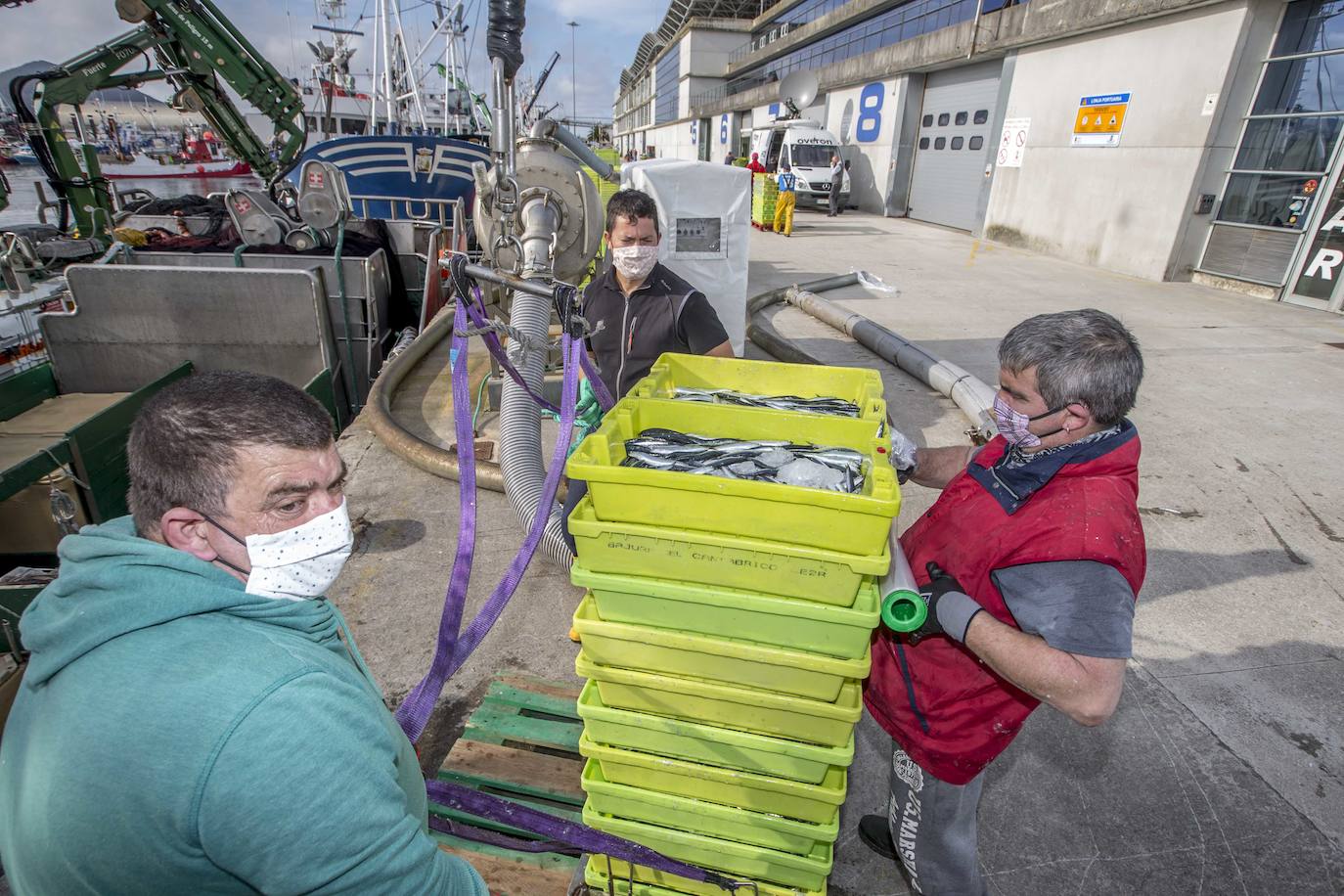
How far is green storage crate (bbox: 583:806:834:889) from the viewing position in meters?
1.96

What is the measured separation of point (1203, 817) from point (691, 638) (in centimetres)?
253

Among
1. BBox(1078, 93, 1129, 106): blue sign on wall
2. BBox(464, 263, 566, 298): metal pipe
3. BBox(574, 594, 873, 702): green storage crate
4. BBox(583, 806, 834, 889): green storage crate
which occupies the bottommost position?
BBox(583, 806, 834, 889): green storage crate

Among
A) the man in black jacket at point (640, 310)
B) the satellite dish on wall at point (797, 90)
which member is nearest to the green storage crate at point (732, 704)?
the man in black jacket at point (640, 310)

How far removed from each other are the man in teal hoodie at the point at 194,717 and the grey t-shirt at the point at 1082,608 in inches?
58.3

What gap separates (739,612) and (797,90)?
1105 inches

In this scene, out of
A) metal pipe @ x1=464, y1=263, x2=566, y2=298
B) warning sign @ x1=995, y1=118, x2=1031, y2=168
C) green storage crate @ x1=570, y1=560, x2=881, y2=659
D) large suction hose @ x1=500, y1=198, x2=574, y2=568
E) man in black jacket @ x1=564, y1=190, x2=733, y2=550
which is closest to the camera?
green storage crate @ x1=570, y1=560, x2=881, y2=659

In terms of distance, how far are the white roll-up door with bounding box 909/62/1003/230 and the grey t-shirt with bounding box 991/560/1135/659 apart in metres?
18.4

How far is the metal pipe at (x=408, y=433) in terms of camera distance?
4.94 meters

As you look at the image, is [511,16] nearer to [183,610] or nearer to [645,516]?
[645,516]

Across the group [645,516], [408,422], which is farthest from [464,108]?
[645,516]

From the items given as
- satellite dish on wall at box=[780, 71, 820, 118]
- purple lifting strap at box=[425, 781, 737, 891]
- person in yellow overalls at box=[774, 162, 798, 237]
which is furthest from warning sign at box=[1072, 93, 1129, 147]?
purple lifting strap at box=[425, 781, 737, 891]

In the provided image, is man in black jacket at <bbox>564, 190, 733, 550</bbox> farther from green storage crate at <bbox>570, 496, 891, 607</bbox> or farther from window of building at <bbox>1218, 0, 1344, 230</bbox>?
window of building at <bbox>1218, 0, 1344, 230</bbox>

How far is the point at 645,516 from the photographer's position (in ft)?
5.45

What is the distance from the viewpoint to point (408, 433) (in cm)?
556
